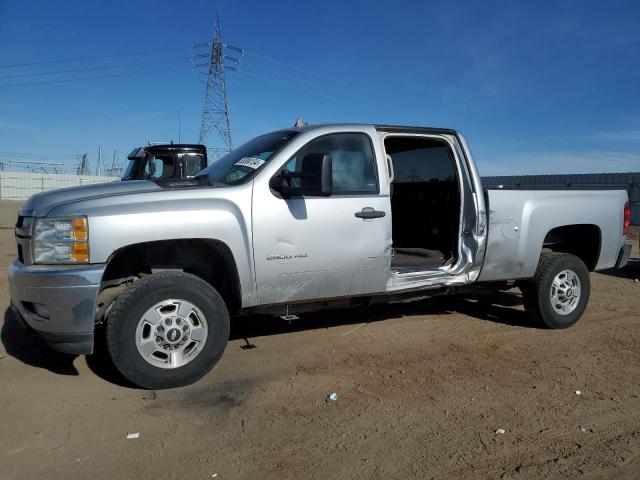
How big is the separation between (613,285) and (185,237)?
281 inches

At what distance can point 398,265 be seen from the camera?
516cm

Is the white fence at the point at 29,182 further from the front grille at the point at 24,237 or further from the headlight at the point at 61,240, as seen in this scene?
the headlight at the point at 61,240

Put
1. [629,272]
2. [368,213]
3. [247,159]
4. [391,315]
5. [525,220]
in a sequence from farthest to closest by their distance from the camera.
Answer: [629,272] < [391,315] < [525,220] < [247,159] < [368,213]

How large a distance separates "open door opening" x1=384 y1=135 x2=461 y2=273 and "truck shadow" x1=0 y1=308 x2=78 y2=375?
3.01 meters

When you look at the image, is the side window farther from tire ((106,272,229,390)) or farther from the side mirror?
tire ((106,272,229,390))

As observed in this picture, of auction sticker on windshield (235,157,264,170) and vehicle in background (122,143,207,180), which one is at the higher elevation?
vehicle in background (122,143,207,180)

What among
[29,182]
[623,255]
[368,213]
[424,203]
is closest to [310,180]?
[368,213]

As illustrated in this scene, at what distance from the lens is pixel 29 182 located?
133ft

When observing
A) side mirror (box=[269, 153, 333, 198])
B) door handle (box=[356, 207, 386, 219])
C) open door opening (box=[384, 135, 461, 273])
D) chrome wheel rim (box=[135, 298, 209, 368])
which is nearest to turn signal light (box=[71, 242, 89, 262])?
chrome wheel rim (box=[135, 298, 209, 368])

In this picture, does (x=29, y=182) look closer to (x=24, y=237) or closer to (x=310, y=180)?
(x=24, y=237)

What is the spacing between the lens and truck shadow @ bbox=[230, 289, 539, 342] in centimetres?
550

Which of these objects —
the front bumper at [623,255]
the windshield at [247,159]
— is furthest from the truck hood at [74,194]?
the front bumper at [623,255]

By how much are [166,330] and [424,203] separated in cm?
333

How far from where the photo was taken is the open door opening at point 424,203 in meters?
5.31
